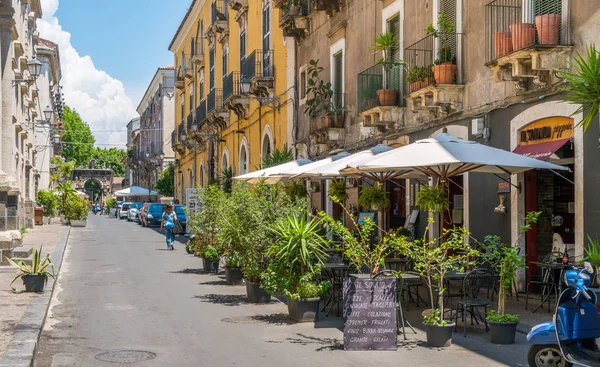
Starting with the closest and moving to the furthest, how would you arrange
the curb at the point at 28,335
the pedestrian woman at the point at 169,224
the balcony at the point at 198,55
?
the curb at the point at 28,335 → the pedestrian woman at the point at 169,224 → the balcony at the point at 198,55

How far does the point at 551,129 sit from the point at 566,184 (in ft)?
4.40

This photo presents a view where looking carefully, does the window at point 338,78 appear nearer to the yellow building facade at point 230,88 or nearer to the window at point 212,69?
the yellow building facade at point 230,88

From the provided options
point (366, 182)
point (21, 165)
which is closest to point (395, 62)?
point (366, 182)

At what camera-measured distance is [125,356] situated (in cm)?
852

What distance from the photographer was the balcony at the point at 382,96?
688 inches

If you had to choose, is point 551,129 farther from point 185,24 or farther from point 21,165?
point 185,24

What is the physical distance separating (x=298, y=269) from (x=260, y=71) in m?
19.5

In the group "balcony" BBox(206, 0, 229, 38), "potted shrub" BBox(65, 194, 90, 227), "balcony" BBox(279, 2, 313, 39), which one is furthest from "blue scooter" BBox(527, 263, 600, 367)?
"potted shrub" BBox(65, 194, 90, 227)

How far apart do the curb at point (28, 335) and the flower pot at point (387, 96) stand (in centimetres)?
837

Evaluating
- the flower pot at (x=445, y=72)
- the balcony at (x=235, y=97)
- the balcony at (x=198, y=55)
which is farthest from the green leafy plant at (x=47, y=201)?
the flower pot at (x=445, y=72)

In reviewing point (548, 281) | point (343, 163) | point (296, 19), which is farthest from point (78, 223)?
point (548, 281)

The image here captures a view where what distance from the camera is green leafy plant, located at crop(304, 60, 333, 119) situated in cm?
2253

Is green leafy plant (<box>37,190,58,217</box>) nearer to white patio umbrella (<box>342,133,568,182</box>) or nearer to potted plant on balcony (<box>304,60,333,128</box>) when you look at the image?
potted plant on balcony (<box>304,60,333,128</box>)

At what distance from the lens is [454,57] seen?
1508cm
